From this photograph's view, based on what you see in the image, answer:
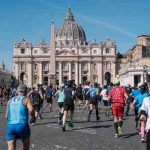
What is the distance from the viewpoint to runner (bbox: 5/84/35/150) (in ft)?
23.2

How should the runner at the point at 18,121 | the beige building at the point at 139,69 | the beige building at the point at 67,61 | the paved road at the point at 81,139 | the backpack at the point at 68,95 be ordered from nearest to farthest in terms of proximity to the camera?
1. the runner at the point at 18,121
2. the paved road at the point at 81,139
3. the backpack at the point at 68,95
4. the beige building at the point at 139,69
5. the beige building at the point at 67,61

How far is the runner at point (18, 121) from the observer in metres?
7.08

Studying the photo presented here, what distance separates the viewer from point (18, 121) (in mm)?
7098

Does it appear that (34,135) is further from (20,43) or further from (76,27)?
(76,27)

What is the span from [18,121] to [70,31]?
151658 millimetres

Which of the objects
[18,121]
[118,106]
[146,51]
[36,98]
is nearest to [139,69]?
[146,51]

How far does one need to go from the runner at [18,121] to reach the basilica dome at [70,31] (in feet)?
485

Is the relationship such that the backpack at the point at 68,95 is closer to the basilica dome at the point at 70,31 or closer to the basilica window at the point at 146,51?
the basilica window at the point at 146,51

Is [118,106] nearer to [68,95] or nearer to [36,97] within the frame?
[68,95]

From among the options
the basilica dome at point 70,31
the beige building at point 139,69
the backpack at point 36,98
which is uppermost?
the basilica dome at point 70,31

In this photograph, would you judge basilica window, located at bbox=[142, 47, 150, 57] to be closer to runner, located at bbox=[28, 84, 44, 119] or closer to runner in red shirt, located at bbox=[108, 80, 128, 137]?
runner, located at bbox=[28, 84, 44, 119]

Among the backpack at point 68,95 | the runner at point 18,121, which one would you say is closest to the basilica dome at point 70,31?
the backpack at point 68,95

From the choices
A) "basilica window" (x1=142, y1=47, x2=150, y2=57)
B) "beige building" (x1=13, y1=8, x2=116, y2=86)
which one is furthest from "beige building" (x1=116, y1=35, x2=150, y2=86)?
"beige building" (x1=13, y1=8, x2=116, y2=86)

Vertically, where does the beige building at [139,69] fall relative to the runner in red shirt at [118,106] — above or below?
above
